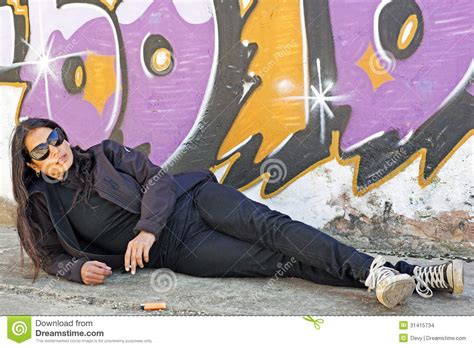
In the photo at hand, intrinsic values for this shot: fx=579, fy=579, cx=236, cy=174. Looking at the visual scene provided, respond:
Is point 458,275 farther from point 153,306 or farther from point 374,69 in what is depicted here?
point 374,69

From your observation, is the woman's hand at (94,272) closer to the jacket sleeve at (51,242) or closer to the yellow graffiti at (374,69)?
the jacket sleeve at (51,242)

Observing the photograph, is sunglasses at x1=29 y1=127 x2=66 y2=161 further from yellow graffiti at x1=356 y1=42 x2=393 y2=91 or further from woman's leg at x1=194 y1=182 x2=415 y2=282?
yellow graffiti at x1=356 y1=42 x2=393 y2=91

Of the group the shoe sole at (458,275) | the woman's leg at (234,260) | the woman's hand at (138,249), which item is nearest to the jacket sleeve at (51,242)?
the woman's hand at (138,249)

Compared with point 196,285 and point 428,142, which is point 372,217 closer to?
point 428,142

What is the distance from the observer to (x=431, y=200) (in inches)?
166

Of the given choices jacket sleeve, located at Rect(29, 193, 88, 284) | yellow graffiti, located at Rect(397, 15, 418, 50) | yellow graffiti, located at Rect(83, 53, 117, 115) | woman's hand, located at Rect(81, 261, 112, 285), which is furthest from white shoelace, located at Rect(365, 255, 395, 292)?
yellow graffiti, located at Rect(83, 53, 117, 115)

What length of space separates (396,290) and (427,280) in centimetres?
34

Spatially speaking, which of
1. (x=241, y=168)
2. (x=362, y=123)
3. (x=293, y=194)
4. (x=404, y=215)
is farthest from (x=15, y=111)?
(x=404, y=215)

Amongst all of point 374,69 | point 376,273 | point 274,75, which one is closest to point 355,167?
point 374,69

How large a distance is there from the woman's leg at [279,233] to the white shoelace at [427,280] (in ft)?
0.17

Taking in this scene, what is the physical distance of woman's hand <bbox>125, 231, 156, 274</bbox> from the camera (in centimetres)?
299

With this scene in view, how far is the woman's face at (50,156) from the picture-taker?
304 cm

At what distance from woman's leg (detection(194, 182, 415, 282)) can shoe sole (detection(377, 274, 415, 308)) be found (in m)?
0.16

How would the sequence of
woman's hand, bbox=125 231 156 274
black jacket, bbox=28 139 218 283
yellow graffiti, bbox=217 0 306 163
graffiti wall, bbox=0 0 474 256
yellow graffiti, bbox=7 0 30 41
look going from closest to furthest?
woman's hand, bbox=125 231 156 274 → black jacket, bbox=28 139 218 283 → graffiti wall, bbox=0 0 474 256 → yellow graffiti, bbox=217 0 306 163 → yellow graffiti, bbox=7 0 30 41
